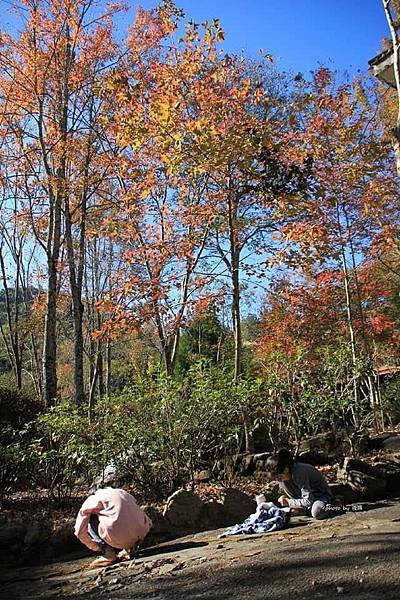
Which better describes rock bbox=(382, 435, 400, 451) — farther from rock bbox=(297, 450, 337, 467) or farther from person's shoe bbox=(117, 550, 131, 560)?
person's shoe bbox=(117, 550, 131, 560)

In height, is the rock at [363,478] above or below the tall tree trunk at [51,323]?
below

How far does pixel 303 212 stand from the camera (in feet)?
32.0

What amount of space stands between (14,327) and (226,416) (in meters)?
14.2

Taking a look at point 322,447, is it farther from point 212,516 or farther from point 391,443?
point 212,516

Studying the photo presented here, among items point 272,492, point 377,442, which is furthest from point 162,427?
point 377,442

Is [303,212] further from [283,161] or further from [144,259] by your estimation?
[144,259]

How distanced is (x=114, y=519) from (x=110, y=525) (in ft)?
0.20

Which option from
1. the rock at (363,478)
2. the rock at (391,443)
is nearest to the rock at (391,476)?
the rock at (363,478)

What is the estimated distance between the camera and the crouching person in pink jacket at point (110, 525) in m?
4.48

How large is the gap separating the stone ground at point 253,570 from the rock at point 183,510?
0.98 feet

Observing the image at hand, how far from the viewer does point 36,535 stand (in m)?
5.45

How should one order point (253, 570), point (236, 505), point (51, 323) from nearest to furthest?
point (253, 570) → point (236, 505) → point (51, 323)

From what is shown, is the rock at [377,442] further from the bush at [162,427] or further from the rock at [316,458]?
the bush at [162,427]

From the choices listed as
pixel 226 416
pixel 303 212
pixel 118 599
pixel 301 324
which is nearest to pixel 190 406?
pixel 226 416
